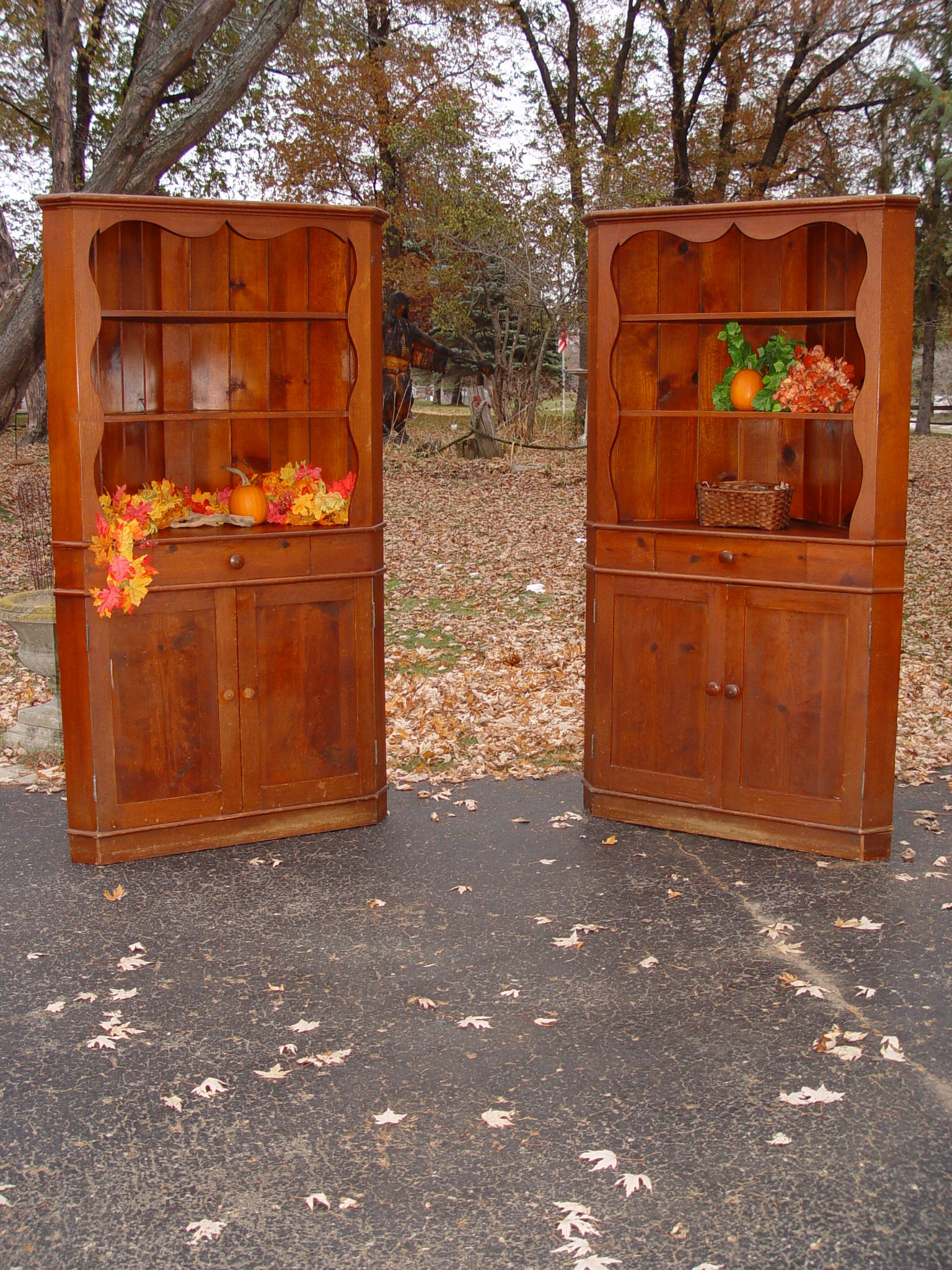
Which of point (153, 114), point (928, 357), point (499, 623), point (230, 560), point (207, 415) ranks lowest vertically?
point (499, 623)

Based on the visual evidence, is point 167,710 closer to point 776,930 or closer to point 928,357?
point 776,930

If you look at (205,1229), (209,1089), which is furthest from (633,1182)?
(209,1089)

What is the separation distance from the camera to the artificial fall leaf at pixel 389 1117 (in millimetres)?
3140

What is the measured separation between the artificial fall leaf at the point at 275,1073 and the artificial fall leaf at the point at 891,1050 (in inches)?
65.0

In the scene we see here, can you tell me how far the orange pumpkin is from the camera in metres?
5.23

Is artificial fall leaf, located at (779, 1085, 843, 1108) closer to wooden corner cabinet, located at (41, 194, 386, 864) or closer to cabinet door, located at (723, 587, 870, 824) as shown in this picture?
cabinet door, located at (723, 587, 870, 824)

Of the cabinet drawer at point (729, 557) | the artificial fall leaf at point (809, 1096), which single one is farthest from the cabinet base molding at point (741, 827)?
the artificial fall leaf at point (809, 1096)

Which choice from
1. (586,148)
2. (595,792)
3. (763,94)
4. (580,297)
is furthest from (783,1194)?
(763,94)

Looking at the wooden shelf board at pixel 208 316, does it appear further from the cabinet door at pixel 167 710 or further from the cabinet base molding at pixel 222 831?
the cabinet base molding at pixel 222 831

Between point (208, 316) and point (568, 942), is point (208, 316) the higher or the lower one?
the higher one

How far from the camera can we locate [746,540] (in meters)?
4.94

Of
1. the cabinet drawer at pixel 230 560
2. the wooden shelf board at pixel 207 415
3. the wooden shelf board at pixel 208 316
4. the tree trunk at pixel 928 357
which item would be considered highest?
the tree trunk at pixel 928 357

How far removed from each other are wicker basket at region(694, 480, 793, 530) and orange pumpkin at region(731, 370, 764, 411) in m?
0.34

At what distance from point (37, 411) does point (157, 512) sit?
18.0m
